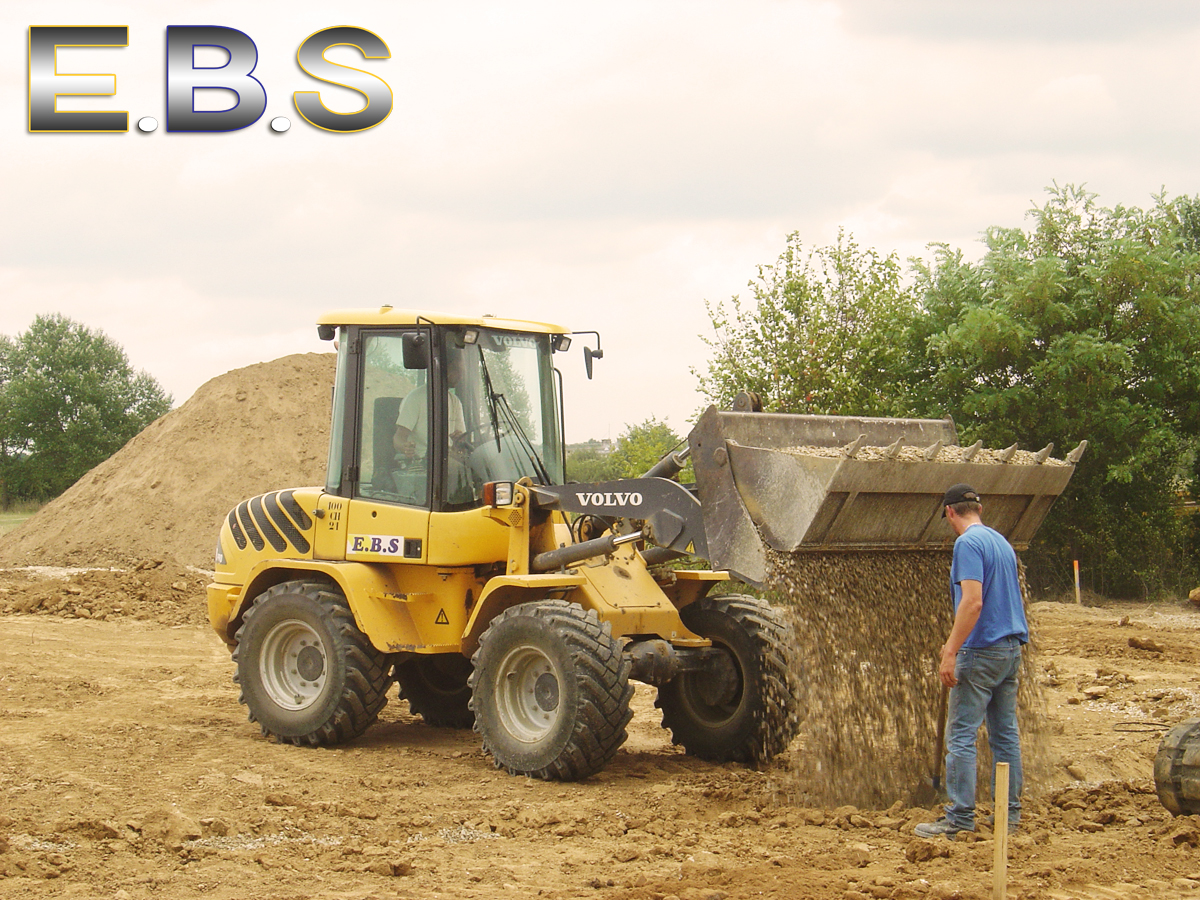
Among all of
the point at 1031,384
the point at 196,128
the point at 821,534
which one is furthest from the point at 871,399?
the point at 821,534

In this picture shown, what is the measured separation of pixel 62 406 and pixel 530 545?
4902 cm

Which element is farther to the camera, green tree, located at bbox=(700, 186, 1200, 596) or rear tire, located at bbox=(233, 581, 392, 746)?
green tree, located at bbox=(700, 186, 1200, 596)

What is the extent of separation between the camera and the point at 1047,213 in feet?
70.3

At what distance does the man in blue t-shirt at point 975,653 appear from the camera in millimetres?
6250

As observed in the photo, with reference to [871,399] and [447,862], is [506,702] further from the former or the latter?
[871,399]

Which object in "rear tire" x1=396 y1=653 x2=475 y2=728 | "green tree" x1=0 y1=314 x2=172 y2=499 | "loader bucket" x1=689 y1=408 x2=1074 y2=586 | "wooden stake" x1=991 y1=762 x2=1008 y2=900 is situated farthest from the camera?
"green tree" x1=0 y1=314 x2=172 y2=499

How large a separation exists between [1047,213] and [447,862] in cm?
1859

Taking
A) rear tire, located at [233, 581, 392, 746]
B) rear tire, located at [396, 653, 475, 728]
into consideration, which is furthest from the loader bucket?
rear tire, located at [396, 653, 475, 728]

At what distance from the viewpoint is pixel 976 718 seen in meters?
6.41

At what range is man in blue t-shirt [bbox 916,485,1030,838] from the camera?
20.5 feet

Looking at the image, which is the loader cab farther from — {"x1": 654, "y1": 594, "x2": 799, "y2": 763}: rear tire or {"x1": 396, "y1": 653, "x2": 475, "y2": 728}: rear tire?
{"x1": 396, "y1": 653, "x2": 475, "y2": 728}: rear tire

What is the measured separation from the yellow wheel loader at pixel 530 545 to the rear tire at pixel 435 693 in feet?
0.20

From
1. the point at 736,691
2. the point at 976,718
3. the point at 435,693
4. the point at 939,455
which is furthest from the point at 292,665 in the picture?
the point at 976,718

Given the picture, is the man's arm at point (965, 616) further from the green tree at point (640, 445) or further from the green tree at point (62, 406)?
the green tree at point (62, 406)
